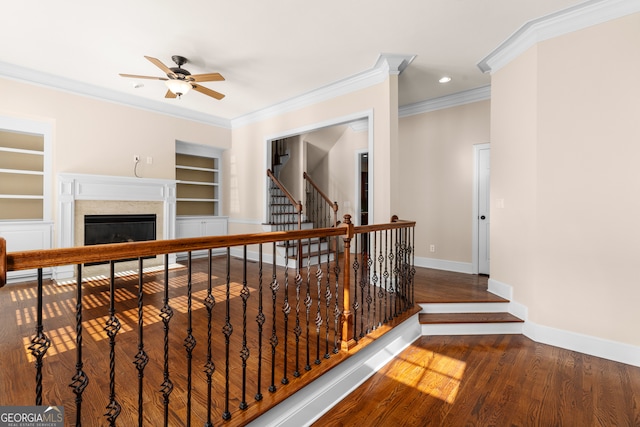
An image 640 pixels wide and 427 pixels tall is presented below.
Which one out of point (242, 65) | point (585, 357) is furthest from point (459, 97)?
point (585, 357)

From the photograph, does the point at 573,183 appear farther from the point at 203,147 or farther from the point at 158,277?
the point at 203,147

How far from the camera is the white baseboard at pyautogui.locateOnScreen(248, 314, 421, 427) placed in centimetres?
174

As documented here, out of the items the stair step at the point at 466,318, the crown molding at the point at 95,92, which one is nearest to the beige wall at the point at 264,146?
the crown molding at the point at 95,92

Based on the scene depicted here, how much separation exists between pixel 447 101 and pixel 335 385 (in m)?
4.61

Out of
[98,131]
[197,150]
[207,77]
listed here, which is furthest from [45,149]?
[207,77]

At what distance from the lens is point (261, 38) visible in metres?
3.25

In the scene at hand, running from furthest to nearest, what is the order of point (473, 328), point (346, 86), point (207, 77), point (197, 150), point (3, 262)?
point (197, 150)
point (346, 86)
point (207, 77)
point (473, 328)
point (3, 262)

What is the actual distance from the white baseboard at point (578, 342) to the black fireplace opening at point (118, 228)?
5.74 m

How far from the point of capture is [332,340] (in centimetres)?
250

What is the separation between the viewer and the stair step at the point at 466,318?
3137 mm

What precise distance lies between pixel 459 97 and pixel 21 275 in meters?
7.20

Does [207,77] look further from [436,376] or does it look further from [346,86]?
[436,376]

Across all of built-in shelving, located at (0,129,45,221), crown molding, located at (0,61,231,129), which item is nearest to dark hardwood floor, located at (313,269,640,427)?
built-in shelving, located at (0,129,45,221)

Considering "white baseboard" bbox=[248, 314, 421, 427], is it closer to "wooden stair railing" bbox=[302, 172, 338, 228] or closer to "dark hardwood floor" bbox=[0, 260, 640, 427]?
"dark hardwood floor" bbox=[0, 260, 640, 427]
